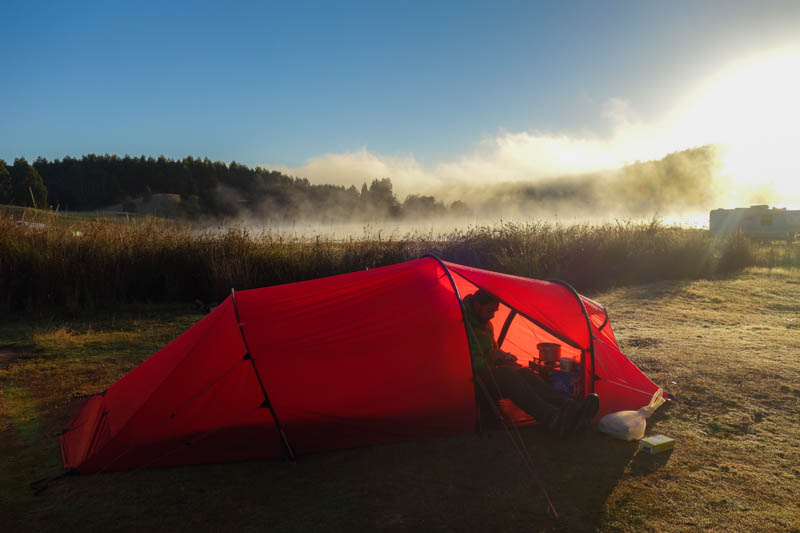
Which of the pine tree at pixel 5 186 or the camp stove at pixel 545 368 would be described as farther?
the pine tree at pixel 5 186

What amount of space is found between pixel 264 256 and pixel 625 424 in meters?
9.39

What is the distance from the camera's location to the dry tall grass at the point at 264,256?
9805 mm

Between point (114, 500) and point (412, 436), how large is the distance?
2126mm

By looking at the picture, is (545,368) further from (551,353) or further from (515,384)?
(515,384)

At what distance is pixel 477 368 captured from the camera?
427 centimetres

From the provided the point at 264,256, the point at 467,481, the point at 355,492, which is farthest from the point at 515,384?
the point at 264,256

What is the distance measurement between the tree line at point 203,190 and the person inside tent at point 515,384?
106 feet

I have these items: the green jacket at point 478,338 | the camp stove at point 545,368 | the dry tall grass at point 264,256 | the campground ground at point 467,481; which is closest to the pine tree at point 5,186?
the dry tall grass at point 264,256

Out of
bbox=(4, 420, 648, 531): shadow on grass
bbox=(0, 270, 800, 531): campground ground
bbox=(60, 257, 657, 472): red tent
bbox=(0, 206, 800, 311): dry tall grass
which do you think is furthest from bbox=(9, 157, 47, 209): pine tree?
bbox=(4, 420, 648, 531): shadow on grass

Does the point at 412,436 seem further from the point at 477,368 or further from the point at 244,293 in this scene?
the point at 244,293

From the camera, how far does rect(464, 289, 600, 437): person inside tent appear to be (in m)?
3.99

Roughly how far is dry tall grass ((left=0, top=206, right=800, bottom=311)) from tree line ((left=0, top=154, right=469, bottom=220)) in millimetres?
22949

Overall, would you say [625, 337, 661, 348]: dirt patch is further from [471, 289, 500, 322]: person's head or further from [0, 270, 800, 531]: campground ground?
[471, 289, 500, 322]: person's head

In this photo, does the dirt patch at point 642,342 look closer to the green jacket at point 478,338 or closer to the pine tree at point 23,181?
the green jacket at point 478,338
